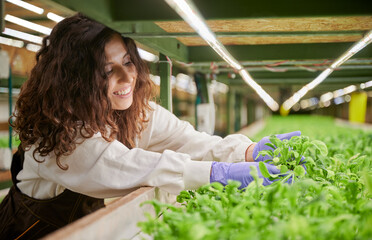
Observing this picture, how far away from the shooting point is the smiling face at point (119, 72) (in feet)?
6.54

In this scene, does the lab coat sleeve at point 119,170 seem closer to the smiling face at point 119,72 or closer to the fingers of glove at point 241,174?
the fingers of glove at point 241,174

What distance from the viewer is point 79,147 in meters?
1.82

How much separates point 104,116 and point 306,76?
3248mm

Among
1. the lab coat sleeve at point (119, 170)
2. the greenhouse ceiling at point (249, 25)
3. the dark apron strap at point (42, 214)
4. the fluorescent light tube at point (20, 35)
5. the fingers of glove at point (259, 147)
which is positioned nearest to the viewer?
the greenhouse ceiling at point (249, 25)

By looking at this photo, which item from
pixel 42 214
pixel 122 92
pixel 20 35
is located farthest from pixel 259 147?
pixel 20 35

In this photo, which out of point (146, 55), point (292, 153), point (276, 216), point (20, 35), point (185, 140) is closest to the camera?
point (276, 216)

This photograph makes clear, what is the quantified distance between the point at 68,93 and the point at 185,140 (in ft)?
3.11

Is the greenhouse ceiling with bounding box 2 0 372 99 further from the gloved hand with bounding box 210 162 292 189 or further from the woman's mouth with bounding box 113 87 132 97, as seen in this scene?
the gloved hand with bounding box 210 162 292 189

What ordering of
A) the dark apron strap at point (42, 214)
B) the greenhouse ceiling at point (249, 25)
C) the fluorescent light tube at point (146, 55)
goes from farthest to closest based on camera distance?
the fluorescent light tube at point (146, 55) < the dark apron strap at point (42, 214) < the greenhouse ceiling at point (249, 25)

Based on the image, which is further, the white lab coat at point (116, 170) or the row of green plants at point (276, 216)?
the white lab coat at point (116, 170)

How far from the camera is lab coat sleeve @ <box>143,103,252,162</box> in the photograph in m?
2.38

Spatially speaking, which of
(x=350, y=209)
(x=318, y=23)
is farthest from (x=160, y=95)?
(x=350, y=209)

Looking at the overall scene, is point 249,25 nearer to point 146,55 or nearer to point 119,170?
point 119,170

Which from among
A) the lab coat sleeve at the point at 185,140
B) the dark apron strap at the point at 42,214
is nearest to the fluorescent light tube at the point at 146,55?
the lab coat sleeve at the point at 185,140
